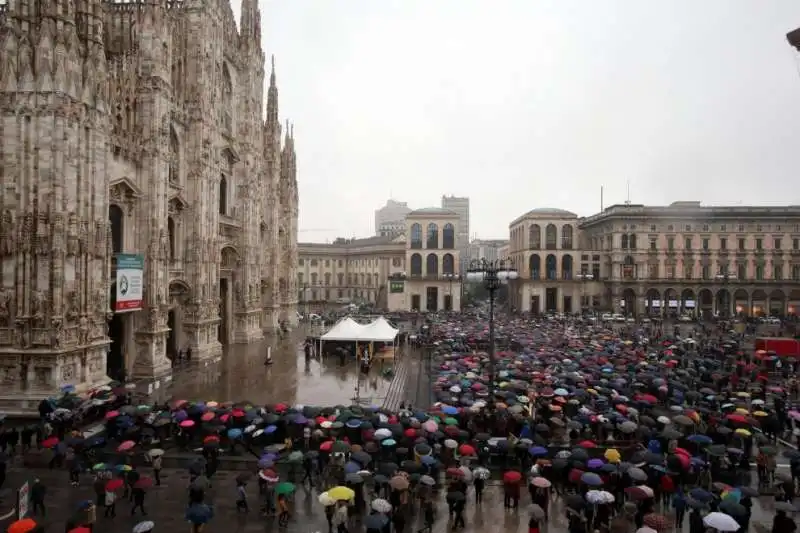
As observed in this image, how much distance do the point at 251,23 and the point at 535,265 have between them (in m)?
53.2

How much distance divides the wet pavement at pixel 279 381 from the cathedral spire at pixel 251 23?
94.8 feet

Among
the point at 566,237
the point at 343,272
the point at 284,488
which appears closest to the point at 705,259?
the point at 566,237

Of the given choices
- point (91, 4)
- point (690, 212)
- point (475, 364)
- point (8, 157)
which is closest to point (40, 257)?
point (8, 157)

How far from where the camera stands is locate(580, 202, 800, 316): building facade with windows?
7300 centimetres

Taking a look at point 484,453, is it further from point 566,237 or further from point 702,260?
point 702,260

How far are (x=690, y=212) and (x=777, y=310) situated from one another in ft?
60.9

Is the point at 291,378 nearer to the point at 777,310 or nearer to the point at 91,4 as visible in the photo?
the point at 91,4

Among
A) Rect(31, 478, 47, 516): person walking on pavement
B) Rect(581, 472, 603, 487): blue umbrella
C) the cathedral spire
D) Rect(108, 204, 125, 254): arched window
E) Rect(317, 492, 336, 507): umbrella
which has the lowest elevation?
Rect(31, 478, 47, 516): person walking on pavement

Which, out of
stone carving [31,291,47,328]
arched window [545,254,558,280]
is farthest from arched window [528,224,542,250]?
stone carving [31,291,47,328]

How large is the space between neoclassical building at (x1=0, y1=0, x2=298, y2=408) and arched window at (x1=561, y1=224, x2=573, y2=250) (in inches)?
1973

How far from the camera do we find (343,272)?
10306cm

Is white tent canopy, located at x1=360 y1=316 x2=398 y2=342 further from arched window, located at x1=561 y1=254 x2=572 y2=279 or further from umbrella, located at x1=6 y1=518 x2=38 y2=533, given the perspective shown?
arched window, located at x1=561 y1=254 x2=572 y2=279

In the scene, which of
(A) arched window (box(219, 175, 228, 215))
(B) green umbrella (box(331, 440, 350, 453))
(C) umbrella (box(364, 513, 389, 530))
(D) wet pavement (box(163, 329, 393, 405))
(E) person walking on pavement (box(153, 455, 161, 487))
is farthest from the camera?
(A) arched window (box(219, 175, 228, 215))

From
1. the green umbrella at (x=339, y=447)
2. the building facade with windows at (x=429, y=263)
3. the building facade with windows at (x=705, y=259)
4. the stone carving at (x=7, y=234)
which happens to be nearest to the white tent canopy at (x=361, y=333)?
the stone carving at (x=7, y=234)
